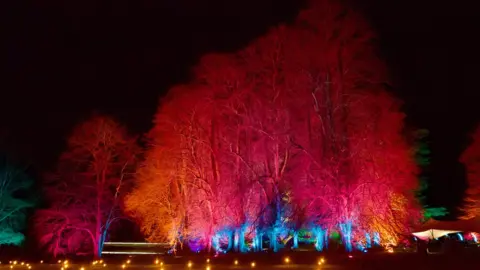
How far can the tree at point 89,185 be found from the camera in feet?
116

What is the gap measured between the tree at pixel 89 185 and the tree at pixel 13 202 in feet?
7.97

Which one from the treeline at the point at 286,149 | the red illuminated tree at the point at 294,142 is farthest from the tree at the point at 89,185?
the red illuminated tree at the point at 294,142

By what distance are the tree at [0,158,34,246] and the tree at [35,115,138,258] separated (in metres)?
2.43

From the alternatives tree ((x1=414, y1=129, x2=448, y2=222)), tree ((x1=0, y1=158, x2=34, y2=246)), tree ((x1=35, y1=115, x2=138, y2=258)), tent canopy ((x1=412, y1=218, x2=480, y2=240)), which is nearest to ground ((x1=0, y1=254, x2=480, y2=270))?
tree ((x1=35, y1=115, x2=138, y2=258))

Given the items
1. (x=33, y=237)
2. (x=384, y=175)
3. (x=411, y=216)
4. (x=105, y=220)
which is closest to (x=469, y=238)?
(x=411, y=216)

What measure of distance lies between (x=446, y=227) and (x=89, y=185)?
2707 cm

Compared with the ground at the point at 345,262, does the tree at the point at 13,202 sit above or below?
above

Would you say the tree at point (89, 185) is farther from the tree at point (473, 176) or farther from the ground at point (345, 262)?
the tree at point (473, 176)

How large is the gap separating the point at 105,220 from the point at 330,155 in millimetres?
18702

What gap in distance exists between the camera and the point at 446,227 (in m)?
39.3

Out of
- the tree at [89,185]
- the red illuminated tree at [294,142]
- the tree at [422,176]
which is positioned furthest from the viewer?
the tree at [422,176]

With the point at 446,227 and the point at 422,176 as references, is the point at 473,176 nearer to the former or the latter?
the point at 422,176

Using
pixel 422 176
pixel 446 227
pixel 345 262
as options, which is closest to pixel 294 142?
pixel 345 262

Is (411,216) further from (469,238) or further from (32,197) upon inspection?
(32,197)
